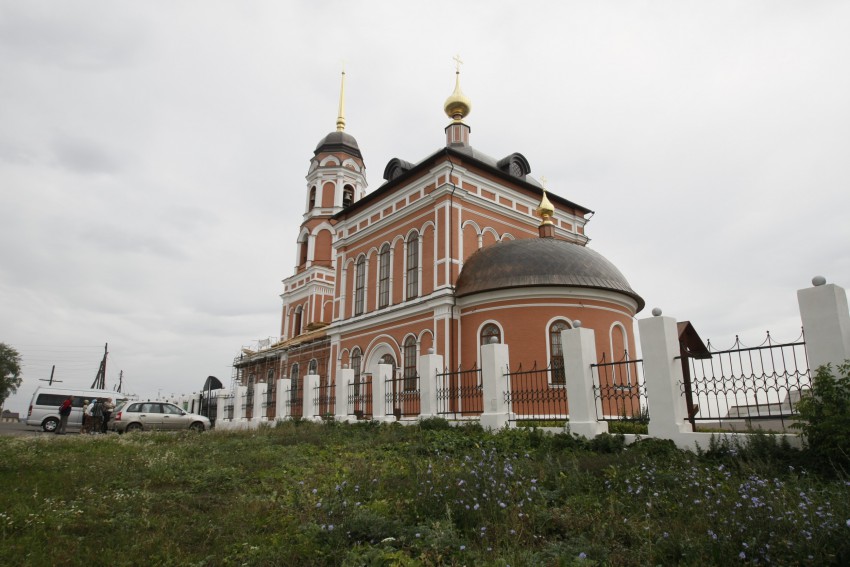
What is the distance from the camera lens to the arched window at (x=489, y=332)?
52.7 feet

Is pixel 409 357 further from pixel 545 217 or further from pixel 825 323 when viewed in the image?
pixel 825 323

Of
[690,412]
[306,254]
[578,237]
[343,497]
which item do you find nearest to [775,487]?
[690,412]

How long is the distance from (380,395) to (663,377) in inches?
336

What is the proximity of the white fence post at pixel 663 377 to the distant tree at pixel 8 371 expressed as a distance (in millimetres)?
52138

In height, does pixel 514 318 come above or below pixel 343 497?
above

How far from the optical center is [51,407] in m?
20.7

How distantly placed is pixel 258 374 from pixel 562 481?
94.7 ft

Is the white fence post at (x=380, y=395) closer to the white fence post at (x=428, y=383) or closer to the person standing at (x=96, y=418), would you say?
the white fence post at (x=428, y=383)

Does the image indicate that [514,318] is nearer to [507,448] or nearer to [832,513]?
[507,448]

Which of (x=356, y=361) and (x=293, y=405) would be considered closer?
(x=293, y=405)

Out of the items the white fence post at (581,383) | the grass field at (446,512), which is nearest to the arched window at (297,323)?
the grass field at (446,512)

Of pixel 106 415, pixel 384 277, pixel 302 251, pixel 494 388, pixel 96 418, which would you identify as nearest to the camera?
pixel 494 388

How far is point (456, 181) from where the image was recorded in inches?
741

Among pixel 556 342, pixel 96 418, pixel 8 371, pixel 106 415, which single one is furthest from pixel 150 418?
pixel 8 371
